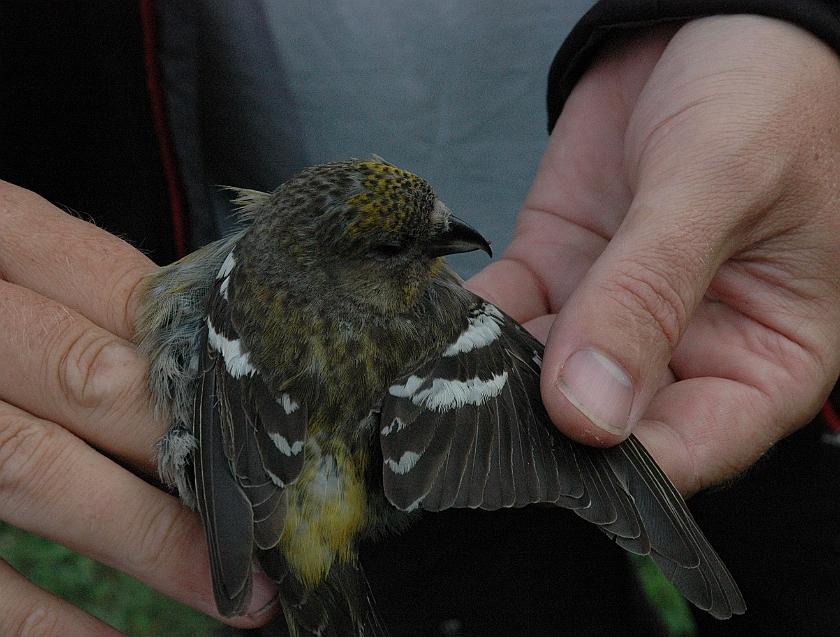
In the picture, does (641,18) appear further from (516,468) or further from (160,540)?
(160,540)

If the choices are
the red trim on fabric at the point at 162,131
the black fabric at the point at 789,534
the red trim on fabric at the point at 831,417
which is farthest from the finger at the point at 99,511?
the red trim on fabric at the point at 831,417

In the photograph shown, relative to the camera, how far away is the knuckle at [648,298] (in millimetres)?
1963

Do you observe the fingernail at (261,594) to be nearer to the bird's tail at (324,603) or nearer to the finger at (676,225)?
the bird's tail at (324,603)

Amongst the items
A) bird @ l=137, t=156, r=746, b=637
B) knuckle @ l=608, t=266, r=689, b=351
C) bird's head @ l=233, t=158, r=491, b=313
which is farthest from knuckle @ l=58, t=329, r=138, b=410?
knuckle @ l=608, t=266, r=689, b=351

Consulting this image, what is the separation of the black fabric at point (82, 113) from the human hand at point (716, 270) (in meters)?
1.63

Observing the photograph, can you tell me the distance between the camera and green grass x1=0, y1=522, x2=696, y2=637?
4.10 metres

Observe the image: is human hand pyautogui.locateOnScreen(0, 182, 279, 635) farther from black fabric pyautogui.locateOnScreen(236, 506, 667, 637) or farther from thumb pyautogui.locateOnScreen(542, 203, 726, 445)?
thumb pyautogui.locateOnScreen(542, 203, 726, 445)

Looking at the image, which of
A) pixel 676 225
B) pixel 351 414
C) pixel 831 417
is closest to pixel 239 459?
pixel 351 414

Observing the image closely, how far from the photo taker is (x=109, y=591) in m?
4.34

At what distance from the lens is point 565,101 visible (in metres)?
3.24

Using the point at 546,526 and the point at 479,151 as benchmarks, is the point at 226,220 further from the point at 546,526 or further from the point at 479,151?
the point at 546,526

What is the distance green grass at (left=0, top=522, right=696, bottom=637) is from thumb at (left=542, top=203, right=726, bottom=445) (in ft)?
7.64

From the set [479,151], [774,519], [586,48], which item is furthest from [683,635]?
[586,48]

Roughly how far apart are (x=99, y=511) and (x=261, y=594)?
1.53 feet
